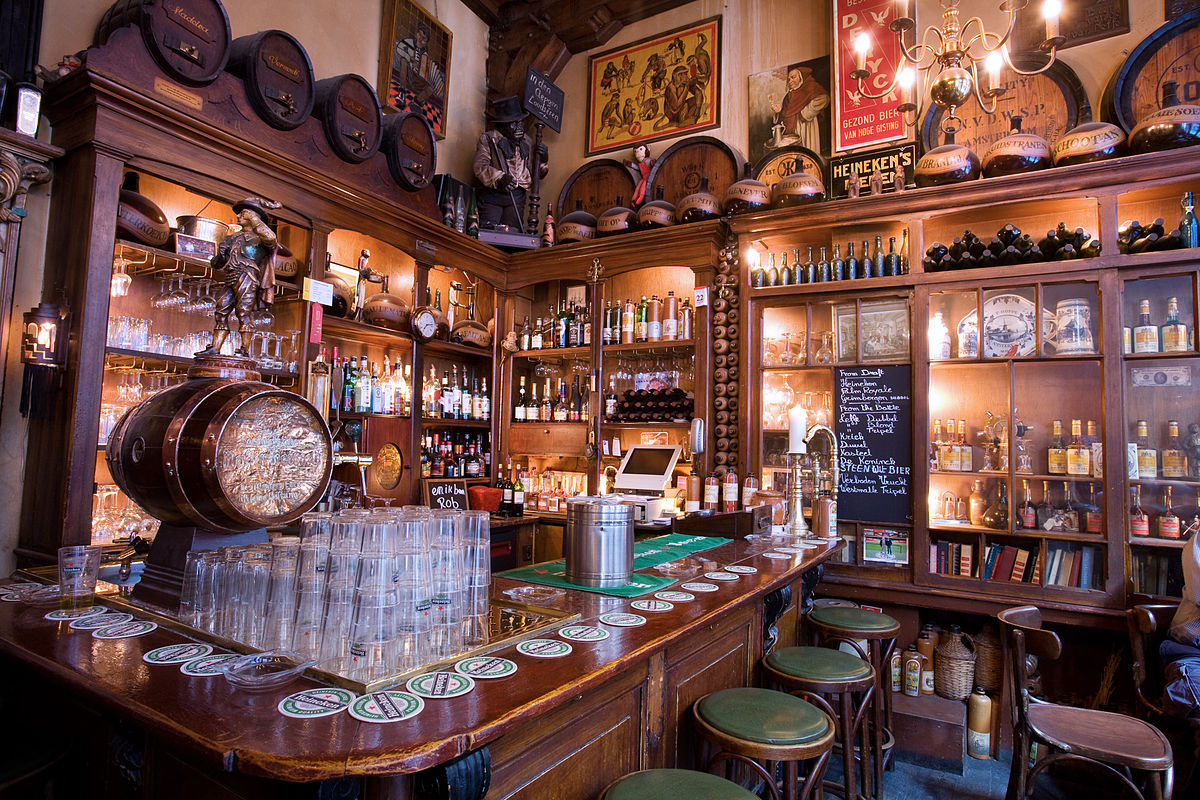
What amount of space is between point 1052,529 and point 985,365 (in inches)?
40.3

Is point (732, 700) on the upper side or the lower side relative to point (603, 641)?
lower

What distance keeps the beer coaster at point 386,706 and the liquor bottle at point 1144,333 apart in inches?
162

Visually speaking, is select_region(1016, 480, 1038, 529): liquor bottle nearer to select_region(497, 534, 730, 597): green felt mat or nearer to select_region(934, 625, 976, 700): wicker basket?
Answer: select_region(934, 625, 976, 700): wicker basket

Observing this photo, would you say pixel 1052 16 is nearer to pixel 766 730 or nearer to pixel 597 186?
pixel 766 730

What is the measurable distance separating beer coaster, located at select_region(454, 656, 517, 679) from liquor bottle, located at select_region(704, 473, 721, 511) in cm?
325

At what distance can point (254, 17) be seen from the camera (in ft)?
13.4

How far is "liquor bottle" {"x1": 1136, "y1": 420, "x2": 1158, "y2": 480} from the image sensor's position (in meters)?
3.50

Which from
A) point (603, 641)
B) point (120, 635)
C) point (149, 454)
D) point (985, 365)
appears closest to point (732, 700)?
point (603, 641)

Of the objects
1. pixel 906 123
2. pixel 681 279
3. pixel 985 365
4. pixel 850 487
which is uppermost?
pixel 906 123

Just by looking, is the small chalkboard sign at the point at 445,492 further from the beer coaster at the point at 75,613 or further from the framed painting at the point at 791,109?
the framed painting at the point at 791,109

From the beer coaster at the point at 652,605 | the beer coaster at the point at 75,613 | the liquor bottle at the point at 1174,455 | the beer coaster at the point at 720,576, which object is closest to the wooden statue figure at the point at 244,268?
the beer coaster at the point at 75,613

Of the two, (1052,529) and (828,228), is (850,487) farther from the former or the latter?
(828,228)

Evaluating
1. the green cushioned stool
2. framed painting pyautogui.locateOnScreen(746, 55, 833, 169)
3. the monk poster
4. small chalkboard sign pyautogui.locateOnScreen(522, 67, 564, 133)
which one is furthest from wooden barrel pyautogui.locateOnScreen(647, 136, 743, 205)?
the green cushioned stool

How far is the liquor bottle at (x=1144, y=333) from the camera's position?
3.49 meters
